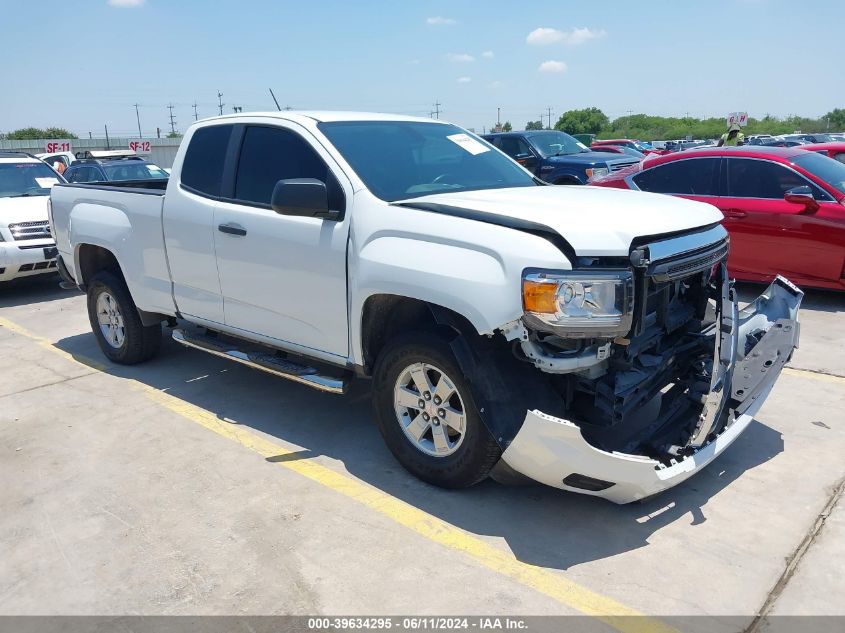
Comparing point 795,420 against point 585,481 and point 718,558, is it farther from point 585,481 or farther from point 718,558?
point 585,481

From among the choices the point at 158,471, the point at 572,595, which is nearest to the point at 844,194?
the point at 572,595

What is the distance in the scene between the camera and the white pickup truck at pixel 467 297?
3197mm

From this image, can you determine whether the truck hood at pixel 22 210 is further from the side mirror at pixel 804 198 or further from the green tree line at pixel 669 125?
the green tree line at pixel 669 125

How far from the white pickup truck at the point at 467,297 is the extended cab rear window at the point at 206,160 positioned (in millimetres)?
16

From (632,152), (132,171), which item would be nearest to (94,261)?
(132,171)

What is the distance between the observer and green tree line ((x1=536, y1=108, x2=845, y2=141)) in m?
79.6

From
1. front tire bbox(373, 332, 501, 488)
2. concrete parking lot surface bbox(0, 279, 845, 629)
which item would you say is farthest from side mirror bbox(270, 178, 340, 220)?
concrete parking lot surface bbox(0, 279, 845, 629)

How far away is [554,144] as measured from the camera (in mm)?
15469

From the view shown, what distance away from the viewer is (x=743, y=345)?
4.13m

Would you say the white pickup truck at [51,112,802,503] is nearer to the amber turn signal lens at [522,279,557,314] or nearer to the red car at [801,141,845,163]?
the amber turn signal lens at [522,279,557,314]

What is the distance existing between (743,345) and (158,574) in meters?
3.42

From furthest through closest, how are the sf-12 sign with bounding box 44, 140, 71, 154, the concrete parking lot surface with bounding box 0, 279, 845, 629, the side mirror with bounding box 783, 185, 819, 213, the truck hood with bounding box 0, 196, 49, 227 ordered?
the sf-12 sign with bounding box 44, 140, 71, 154, the truck hood with bounding box 0, 196, 49, 227, the side mirror with bounding box 783, 185, 819, 213, the concrete parking lot surface with bounding box 0, 279, 845, 629

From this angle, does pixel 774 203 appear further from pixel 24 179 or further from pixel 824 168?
pixel 24 179

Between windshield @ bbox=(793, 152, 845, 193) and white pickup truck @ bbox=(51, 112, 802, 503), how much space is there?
11.6 ft
